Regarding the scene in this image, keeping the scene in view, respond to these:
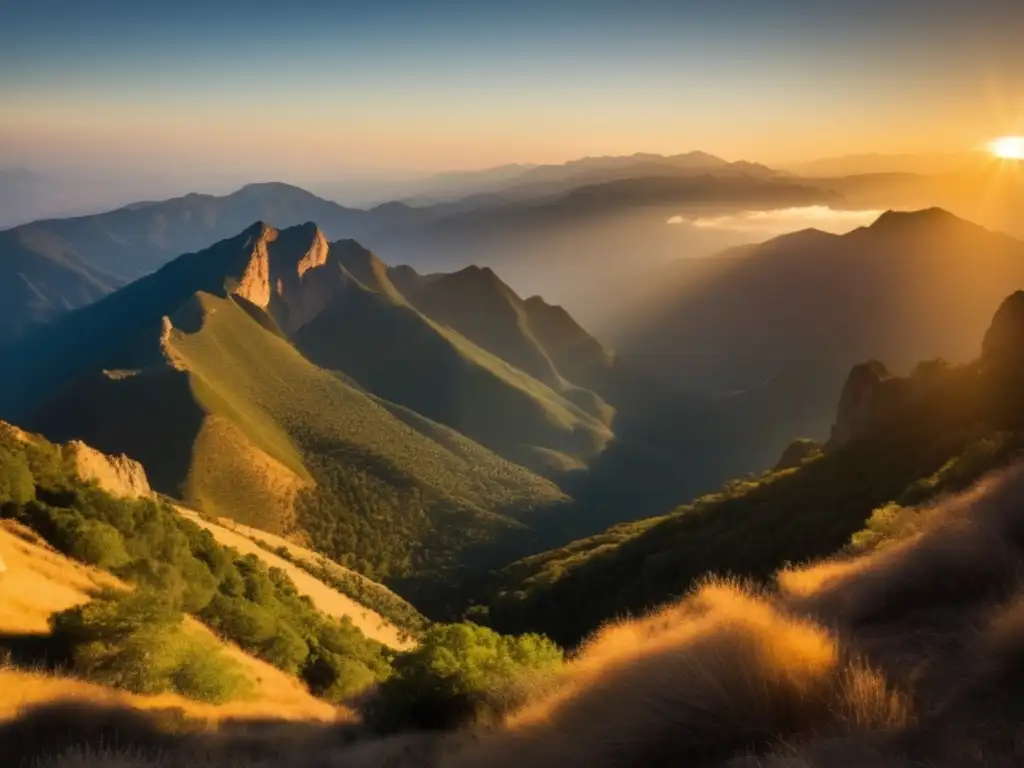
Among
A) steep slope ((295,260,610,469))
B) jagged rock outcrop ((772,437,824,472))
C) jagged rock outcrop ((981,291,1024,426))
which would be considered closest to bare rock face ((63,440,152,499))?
jagged rock outcrop ((981,291,1024,426))

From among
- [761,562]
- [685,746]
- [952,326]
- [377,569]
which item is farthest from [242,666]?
[952,326]

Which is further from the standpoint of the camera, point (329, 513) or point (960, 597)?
point (329, 513)

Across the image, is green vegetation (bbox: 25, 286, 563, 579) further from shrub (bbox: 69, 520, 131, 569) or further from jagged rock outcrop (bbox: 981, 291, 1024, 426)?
jagged rock outcrop (bbox: 981, 291, 1024, 426)

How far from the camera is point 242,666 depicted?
19469 mm

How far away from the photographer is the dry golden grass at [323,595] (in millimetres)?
42844

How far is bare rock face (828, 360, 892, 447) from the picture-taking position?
5350 cm

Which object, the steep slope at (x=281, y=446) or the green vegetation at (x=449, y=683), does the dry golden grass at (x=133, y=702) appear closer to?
the green vegetation at (x=449, y=683)

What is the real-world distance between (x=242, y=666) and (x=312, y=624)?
532 inches

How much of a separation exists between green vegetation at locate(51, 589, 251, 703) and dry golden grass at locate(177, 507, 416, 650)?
25.9 meters

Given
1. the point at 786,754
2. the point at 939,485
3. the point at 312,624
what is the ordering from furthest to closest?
the point at 312,624 < the point at 939,485 < the point at 786,754

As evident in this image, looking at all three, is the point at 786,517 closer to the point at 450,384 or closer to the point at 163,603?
the point at 163,603

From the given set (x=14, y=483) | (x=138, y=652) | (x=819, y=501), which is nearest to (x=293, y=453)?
(x=14, y=483)

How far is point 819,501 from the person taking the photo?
36.0 m

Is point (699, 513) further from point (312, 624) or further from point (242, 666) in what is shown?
point (242, 666)
